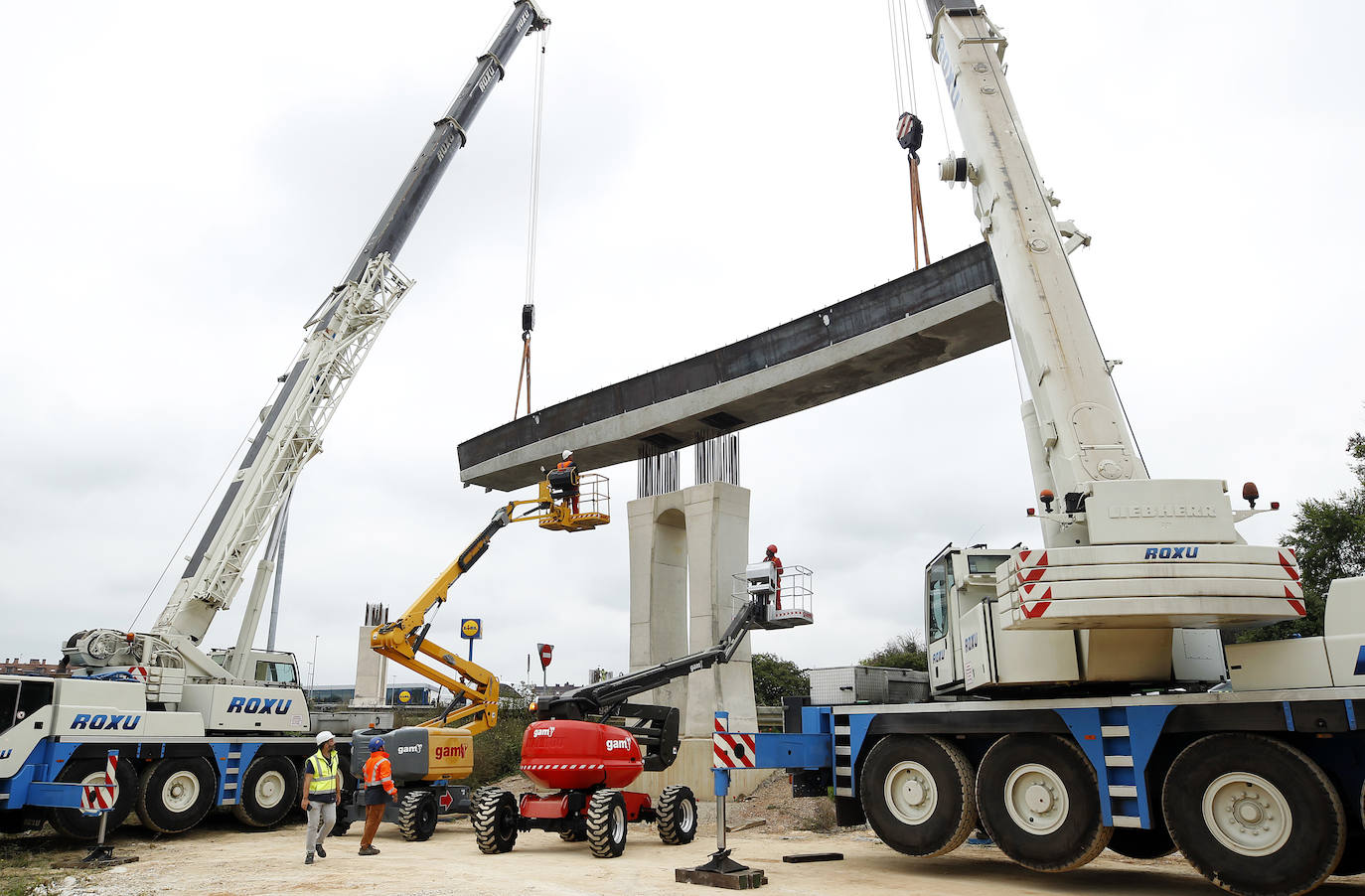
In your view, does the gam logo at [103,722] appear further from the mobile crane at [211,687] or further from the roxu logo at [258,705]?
the roxu logo at [258,705]

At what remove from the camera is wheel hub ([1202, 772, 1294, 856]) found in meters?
8.56

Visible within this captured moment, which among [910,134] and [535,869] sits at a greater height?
[910,134]

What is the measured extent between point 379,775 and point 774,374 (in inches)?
460

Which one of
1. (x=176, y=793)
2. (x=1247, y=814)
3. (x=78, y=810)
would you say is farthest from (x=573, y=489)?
(x=1247, y=814)

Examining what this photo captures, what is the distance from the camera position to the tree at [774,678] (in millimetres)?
44281

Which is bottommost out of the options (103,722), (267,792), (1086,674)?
(267,792)

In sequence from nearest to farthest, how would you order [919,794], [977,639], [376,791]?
1. [977,639]
2. [919,794]
3. [376,791]

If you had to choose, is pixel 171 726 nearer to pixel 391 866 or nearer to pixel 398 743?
pixel 398 743

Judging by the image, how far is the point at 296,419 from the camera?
2062cm

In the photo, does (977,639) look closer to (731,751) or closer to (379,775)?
(731,751)

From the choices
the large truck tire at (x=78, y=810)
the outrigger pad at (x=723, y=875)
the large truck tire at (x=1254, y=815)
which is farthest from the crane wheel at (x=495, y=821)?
the large truck tire at (x=1254, y=815)

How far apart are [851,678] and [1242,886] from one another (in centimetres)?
513

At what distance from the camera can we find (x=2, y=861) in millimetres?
12805

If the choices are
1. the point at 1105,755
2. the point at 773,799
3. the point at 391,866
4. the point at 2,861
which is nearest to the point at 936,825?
the point at 1105,755
